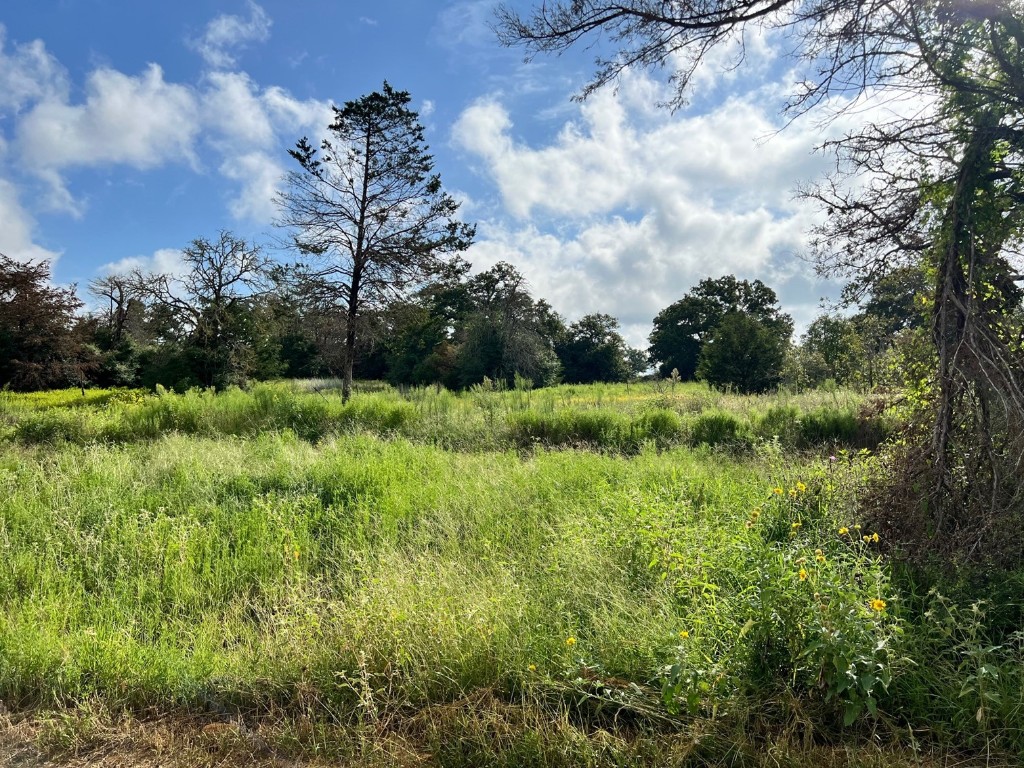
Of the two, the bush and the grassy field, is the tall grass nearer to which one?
the bush

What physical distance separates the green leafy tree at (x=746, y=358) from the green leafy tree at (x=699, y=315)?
24768 mm

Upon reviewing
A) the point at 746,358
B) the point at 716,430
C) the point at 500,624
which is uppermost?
the point at 746,358

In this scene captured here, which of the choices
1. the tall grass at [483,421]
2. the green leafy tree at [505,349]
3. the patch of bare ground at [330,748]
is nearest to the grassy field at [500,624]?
the patch of bare ground at [330,748]

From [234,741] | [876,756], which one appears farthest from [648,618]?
[234,741]

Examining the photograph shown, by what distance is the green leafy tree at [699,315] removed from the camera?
159ft

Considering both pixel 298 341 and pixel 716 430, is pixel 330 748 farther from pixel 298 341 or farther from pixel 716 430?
pixel 298 341

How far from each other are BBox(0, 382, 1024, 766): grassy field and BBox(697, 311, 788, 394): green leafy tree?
17.6m

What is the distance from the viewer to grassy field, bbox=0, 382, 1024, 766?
2346 millimetres

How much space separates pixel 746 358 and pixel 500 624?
22.3 meters

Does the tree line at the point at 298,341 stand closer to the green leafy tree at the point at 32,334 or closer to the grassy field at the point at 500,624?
the green leafy tree at the point at 32,334

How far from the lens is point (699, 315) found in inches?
1944

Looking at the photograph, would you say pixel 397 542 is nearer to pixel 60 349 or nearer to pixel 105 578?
pixel 105 578

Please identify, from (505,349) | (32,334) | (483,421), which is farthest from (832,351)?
(32,334)

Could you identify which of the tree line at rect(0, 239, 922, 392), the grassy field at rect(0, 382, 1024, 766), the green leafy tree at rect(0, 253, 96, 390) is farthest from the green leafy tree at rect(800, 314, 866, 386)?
the green leafy tree at rect(0, 253, 96, 390)
